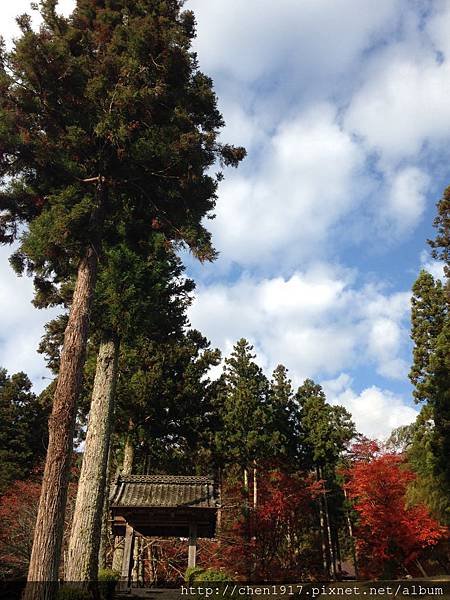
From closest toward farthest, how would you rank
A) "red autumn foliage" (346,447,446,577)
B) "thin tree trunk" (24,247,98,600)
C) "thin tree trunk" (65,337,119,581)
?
"thin tree trunk" (24,247,98,600)
"thin tree trunk" (65,337,119,581)
"red autumn foliage" (346,447,446,577)

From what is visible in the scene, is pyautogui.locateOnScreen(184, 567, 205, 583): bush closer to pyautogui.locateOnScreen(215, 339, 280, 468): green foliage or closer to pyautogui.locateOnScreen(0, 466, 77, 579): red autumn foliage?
pyautogui.locateOnScreen(0, 466, 77, 579): red autumn foliage

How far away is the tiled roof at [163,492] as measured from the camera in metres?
12.4

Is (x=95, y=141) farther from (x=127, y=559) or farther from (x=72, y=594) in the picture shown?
(x=127, y=559)

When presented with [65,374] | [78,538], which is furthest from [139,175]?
[78,538]

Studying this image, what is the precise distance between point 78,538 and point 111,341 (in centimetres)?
425

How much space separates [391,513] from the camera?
2097cm

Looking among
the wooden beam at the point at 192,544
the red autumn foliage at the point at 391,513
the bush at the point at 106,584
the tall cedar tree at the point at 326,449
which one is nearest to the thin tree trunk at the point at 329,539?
the tall cedar tree at the point at 326,449

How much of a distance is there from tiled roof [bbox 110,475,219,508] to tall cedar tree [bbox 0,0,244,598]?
593 cm

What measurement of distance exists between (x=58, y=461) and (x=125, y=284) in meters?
4.52

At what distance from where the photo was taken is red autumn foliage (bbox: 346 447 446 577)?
20141mm

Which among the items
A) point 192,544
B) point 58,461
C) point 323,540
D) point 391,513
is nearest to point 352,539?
point 323,540

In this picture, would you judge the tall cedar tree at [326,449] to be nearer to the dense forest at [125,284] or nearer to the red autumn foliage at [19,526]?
the dense forest at [125,284]

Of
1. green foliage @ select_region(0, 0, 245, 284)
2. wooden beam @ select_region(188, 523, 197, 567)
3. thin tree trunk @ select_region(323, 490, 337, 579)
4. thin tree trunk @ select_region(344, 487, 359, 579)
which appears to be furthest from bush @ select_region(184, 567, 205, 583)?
thin tree trunk @ select_region(344, 487, 359, 579)

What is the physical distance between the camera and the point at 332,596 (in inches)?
361
